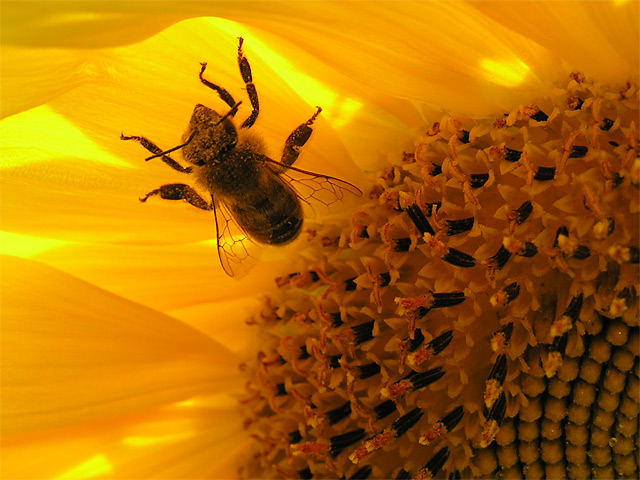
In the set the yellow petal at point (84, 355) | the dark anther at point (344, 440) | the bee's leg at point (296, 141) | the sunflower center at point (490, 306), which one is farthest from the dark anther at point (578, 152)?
the yellow petal at point (84, 355)

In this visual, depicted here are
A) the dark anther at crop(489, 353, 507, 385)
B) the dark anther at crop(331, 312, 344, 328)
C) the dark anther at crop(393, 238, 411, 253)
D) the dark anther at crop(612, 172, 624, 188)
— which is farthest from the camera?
the dark anther at crop(331, 312, 344, 328)

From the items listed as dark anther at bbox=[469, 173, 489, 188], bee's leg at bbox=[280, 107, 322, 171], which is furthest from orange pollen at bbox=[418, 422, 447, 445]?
bee's leg at bbox=[280, 107, 322, 171]

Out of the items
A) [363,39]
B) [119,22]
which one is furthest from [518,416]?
[119,22]

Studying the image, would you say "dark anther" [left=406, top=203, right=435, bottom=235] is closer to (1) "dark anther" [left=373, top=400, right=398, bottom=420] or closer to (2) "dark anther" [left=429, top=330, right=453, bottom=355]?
(2) "dark anther" [left=429, top=330, right=453, bottom=355]

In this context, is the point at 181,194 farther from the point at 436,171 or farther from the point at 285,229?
the point at 436,171

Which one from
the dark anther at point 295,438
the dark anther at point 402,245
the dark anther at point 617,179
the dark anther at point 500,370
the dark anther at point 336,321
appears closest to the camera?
the dark anther at point 617,179

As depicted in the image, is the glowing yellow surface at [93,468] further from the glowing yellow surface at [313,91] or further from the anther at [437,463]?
the glowing yellow surface at [313,91]

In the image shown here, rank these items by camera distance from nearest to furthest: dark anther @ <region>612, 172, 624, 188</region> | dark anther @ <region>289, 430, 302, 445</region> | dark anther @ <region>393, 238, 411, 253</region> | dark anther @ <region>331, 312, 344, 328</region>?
dark anther @ <region>612, 172, 624, 188</region>
dark anther @ <region>393, 238, 411, 253</region>
dark anther @ <region>331, 312, 344, 328</region>
dark anther @ <region>289, 430, 302, 445</region>
